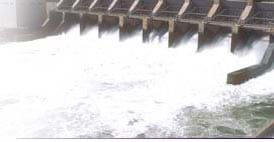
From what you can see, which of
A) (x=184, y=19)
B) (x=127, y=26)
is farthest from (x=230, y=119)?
(x=127, y=26)

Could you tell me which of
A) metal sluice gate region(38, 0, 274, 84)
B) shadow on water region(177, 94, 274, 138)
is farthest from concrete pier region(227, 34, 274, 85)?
shadow on water region(177, 94, 274, 138)

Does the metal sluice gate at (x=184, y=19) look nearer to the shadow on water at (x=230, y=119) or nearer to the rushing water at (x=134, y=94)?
the rushing water at (x=134, y=94)

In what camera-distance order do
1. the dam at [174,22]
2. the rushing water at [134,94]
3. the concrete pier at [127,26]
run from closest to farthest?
the rushing water at [134,94] → the dam at [174,22] → the concrete pier at [127,26]

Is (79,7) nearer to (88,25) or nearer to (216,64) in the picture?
(88,25)

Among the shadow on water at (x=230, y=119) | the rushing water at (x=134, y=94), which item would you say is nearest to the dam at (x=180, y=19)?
the rushing water at (x=134, y=94)

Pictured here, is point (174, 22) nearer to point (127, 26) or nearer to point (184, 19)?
point (184, 19)

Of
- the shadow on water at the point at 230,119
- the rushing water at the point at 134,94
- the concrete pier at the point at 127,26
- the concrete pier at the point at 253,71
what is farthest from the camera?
the concrete pier at the point at 127,26

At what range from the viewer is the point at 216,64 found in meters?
16.2

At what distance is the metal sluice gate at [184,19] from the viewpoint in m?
Answer: 16.4

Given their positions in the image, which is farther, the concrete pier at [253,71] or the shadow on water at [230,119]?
the concrete pier at [253,71]

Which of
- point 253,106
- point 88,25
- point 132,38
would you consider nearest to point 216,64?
point 253,106

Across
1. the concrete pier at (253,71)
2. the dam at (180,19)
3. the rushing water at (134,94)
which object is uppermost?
the dam at (180,19)

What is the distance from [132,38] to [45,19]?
303 inches

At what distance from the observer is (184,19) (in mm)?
18984
